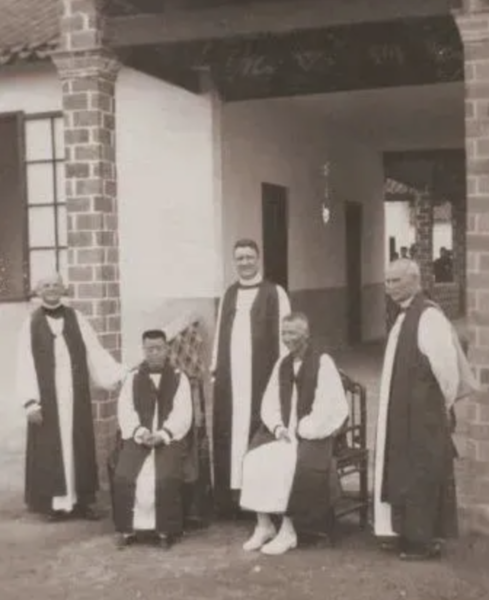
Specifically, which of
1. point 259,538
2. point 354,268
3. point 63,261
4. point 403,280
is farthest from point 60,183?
point 354,268

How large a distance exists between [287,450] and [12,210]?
31.7ft

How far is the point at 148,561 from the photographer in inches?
257

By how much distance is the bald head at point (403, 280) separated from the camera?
641 cm

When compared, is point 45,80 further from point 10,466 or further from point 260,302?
point 260,302

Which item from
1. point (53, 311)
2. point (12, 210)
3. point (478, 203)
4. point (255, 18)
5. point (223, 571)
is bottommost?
point (223, 571)

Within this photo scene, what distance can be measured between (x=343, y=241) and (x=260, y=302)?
937 centimetres

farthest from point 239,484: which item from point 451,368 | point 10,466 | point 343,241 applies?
point 343,241

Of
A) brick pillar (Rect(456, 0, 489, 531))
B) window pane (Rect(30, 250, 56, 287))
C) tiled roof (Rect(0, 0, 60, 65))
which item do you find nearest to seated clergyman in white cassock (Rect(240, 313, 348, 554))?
brick pillar (Rect(456, 0, 489, 531))

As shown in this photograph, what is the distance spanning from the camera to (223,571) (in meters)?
6.25

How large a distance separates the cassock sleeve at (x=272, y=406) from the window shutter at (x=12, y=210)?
4.63 m

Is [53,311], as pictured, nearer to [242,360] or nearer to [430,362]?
[242,360]

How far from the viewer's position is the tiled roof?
10297mm

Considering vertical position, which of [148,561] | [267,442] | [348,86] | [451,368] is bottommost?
[148,561]

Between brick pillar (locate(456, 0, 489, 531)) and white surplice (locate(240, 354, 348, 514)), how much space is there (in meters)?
0.82
